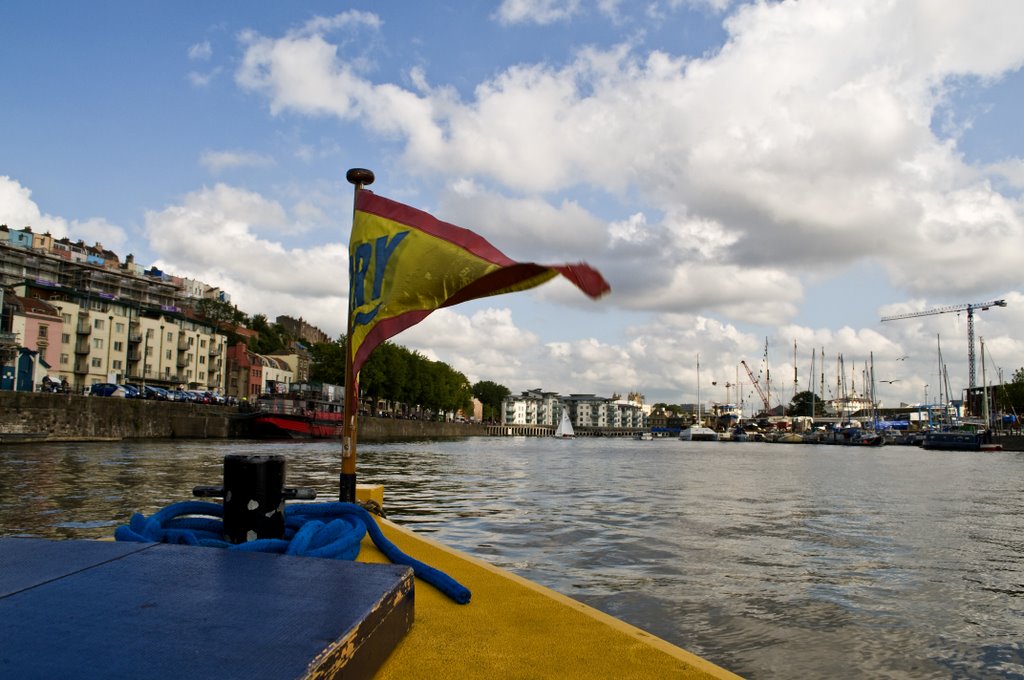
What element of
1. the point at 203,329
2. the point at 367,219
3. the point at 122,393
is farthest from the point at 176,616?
the point at 203,329

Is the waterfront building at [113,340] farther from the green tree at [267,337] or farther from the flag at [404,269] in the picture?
the flag at [404,269]

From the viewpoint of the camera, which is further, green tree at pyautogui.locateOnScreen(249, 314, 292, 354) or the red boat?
green tree at pyautogui.locateOnScreen(249, 314, 292, 354)

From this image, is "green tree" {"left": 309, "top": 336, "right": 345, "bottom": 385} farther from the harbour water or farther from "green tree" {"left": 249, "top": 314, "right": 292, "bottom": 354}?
the harbour water

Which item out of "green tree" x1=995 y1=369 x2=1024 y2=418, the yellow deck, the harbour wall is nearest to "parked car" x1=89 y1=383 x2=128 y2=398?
the harbour wall

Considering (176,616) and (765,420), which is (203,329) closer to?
(176,616)

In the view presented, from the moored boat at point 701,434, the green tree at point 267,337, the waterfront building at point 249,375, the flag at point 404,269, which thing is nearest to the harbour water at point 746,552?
the flag at point 404,269

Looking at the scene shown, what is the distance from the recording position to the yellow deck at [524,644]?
2.81 metres

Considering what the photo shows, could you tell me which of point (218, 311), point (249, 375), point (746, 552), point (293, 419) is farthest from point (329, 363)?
point (746, 552)

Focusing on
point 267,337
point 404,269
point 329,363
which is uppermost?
point 267,337

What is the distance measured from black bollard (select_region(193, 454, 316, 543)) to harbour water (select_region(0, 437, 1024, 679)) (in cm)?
340

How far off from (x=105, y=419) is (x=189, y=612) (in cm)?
5217

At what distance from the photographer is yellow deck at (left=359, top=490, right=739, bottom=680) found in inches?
111

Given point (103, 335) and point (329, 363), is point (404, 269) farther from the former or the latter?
point (329, 363)

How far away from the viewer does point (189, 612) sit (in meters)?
2.42
